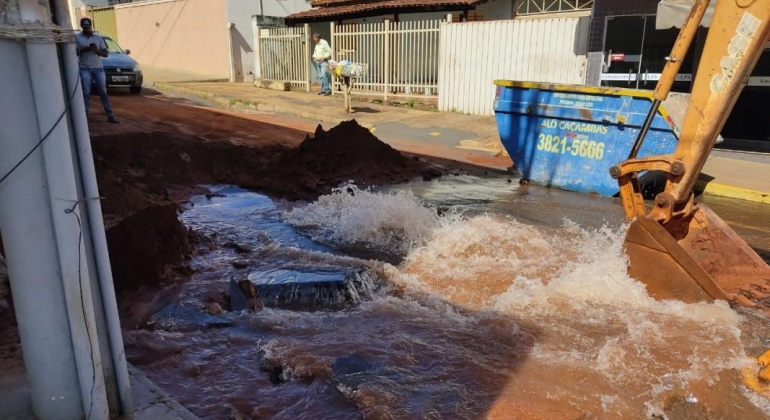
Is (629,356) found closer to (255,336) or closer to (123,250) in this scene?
(255,336)

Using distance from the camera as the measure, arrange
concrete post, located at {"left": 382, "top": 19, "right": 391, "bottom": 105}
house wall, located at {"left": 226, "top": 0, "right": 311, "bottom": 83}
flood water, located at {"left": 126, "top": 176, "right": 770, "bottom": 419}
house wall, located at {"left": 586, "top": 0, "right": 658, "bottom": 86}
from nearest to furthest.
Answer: flood water, located at {"left": 126, "top": 176, "right": 770, "bottom": 419} → house wall, located at {"left": 586, "top": 0, "right": 658, "bottom": 86} → concrete post, located at {"left": 382, "top": 19, "right": 391, "bottom": 105} → house wall, located at {"left": 226, "top": 0, "right": 311, "bottom": 83}

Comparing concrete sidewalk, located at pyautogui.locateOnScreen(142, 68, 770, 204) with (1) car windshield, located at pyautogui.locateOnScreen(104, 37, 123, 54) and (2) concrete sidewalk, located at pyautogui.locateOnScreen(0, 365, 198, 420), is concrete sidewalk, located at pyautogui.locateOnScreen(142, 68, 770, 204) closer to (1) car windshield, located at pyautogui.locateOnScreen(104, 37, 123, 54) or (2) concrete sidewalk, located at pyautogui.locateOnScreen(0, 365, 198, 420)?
(1) car windshield, located at pyautogui.locateOnScreen(104, 37, 123, 54)

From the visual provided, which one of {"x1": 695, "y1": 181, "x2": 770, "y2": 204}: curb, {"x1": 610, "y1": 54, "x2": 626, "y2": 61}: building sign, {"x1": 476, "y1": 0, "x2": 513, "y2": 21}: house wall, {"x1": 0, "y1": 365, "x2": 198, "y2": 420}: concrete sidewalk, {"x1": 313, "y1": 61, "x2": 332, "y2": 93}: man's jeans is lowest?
{"x1": 695, "y1": 181, "x2": 770, "y2": 204}: curb

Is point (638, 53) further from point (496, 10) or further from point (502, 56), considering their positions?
point (496, 10)

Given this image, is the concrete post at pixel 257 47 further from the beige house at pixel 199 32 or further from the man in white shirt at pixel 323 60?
the man in white shirt at pixel 323 60

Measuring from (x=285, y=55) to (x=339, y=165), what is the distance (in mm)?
12360

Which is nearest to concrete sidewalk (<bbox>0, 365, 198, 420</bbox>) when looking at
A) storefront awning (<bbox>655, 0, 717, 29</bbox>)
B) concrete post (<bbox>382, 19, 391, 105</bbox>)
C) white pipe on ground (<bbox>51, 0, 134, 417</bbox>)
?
white pipe on ground (<bbox>51, 0, 134, 417</bbox>)

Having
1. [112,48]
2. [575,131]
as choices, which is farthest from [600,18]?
[112,48]

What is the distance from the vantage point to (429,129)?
13812 mm

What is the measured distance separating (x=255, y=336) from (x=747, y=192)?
25.4 ft

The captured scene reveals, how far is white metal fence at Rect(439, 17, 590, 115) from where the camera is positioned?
13.2 metres

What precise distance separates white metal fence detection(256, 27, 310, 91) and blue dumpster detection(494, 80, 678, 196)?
11467 millimetres

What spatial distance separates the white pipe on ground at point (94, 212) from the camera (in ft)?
7.07

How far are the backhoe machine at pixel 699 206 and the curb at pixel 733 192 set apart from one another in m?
4.32
